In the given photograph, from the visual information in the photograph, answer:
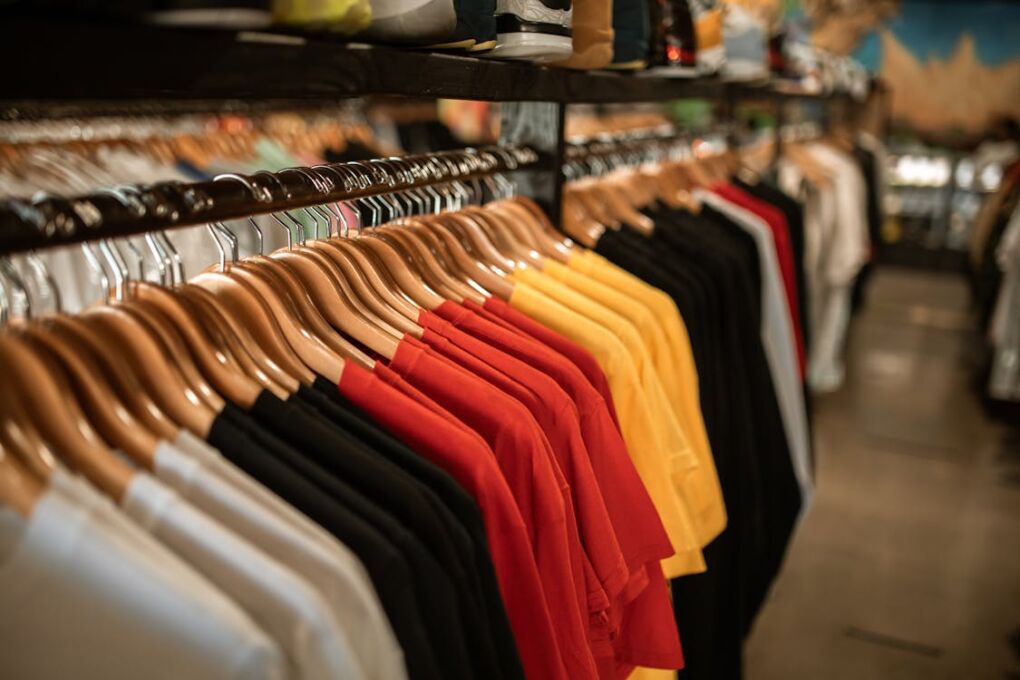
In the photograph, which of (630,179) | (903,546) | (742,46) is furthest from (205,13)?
(903,546)

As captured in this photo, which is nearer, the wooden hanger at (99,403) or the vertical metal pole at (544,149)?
the wooden hanger at (99,403)

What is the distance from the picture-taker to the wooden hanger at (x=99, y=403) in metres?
0.76

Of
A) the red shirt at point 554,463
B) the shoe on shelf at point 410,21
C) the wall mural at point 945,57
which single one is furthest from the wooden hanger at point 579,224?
the wall mural at point 945,57

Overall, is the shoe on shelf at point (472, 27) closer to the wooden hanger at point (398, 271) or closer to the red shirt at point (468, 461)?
the wooden hanger at point (398, 271)

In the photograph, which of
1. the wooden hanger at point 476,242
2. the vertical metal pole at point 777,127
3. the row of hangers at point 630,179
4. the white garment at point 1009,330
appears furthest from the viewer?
the white garment at point 1009,330

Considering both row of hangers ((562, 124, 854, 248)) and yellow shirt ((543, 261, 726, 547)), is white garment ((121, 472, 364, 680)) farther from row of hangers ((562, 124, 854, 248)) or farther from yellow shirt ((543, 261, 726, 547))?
row of hangers ((562, 124, 854, 248))

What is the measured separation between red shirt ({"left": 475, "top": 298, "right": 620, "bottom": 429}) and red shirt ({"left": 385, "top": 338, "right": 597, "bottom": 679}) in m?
0.21

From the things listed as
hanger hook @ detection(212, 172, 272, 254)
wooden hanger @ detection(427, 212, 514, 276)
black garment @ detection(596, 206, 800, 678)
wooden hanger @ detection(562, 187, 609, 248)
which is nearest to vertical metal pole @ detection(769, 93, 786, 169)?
black garment @ detection(596, 206, 800, 678)

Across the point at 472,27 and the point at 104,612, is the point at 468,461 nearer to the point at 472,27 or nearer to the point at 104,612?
the point at 104,612

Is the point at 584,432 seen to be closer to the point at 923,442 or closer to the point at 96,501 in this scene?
the point at 96,501

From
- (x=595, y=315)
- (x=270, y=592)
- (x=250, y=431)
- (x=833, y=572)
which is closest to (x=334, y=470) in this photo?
(x=250, y=431)

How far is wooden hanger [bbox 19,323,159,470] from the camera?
0.76 meters

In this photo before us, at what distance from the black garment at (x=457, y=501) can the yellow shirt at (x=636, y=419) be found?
0.44 meters

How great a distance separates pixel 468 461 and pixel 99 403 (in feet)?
1.20
